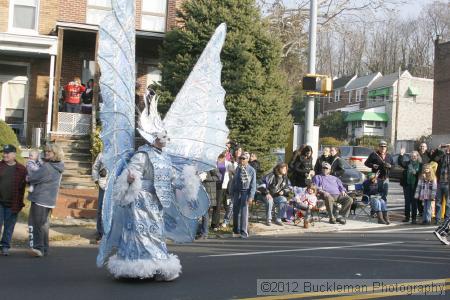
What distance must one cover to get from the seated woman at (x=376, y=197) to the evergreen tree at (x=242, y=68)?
9.97ft

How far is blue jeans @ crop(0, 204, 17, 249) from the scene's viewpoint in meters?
9.44

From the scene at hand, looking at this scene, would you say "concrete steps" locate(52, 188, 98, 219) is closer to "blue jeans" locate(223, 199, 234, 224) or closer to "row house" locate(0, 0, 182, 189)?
"row house" locate(0, 0, 182, 189)

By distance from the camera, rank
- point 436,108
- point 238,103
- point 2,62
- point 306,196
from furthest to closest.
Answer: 1. point 436,108
2. point 2,62
3. point 238,103
4. point 306,196

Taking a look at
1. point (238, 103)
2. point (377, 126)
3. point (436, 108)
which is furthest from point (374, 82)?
point (238, 103)

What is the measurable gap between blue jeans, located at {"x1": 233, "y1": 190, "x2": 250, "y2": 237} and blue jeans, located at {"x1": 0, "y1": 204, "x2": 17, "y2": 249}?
4.54 meters

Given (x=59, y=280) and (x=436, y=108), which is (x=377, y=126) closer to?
(x=436, y=108)

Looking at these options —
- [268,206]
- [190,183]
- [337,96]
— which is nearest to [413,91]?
[337,96]

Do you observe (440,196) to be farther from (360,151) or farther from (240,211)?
(360,151)

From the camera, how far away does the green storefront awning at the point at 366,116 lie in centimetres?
5750

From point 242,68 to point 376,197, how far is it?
5.03 meters

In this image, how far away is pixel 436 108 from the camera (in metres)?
44.2

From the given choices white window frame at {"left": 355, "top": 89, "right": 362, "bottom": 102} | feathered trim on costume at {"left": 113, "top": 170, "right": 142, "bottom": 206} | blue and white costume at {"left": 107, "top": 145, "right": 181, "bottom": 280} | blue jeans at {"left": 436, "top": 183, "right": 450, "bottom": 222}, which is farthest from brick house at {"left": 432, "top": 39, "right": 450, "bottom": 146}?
feathered trim on costume at {"left": 113, "top": 170, "right": 142, "bottom": 206}

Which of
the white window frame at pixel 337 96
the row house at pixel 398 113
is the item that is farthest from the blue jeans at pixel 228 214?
the white window frame at pixel 337 96

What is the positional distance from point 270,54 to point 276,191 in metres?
5.07
